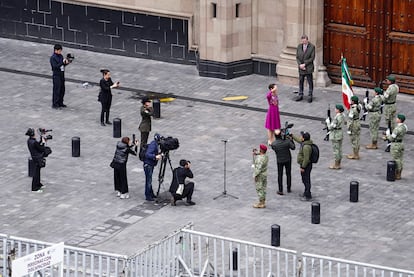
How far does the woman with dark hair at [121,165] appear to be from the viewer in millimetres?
37062

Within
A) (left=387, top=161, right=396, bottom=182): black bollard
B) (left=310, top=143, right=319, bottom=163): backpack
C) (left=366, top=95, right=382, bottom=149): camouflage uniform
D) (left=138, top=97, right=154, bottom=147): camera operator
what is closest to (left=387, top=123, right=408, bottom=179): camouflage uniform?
(left=387, top=161, right=396, bottom=182): black bollard

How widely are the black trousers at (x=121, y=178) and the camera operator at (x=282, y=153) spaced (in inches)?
146

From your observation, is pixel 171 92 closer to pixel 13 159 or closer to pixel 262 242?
pixel 13 159

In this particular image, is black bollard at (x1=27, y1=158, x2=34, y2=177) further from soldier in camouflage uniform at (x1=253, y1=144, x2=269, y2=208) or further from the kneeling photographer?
soldier in camouflage uniform at (x1=253, y1=144, x2=269, y2=208)

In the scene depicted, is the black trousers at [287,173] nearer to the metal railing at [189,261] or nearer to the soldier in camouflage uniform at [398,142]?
the soldier in camouflage uniform at [398,142]

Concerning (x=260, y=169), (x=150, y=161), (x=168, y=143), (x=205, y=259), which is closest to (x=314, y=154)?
(x=260, y=169)

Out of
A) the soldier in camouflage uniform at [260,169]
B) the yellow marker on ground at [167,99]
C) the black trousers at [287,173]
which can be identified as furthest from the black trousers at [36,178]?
the yellow marker on ground at [167,99]

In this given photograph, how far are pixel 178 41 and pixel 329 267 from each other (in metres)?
20.5

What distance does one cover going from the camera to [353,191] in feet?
121

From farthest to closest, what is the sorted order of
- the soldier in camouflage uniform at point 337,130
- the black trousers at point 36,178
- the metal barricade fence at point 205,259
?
the soldier in camouflage uniform at point 337,130 → the black trousers at point 36,178 → the metal barricade fence at point 205,259

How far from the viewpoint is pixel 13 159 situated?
4053cm

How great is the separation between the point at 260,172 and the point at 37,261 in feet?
29.9

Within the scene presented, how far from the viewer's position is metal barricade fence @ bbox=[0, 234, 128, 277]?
29.7 meters

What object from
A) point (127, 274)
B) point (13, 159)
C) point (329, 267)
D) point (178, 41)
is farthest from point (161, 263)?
point (178, 41)
